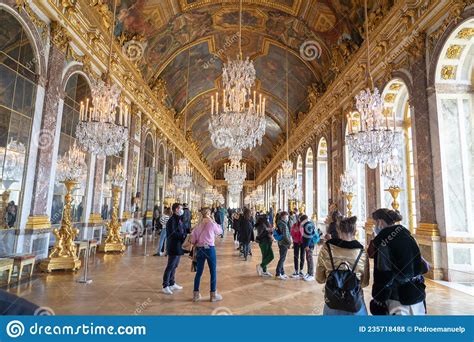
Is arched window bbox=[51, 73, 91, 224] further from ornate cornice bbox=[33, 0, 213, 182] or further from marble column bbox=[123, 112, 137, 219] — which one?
marble column bbox=[123, 112, 137, 219]

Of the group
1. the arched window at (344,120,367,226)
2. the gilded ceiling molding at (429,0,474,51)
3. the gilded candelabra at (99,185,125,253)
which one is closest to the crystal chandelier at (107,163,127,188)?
the gilded candelabra at (99,185,125,253)

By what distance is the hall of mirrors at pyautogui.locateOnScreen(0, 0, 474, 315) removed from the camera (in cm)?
537

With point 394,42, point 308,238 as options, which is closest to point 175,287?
point 308,238

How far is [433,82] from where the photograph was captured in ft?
20.6

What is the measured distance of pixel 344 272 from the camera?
2193 millimetres

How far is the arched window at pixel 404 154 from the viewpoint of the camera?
820 centimetres

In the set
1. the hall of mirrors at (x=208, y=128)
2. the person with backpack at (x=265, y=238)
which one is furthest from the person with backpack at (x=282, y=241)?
the hall of mirrors at (x=208, y=128)

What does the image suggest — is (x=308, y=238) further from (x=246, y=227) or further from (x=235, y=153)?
(x=235, y=153)

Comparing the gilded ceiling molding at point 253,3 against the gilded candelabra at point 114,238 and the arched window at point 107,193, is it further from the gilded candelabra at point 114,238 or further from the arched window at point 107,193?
the gilded candelabra at point 114,238

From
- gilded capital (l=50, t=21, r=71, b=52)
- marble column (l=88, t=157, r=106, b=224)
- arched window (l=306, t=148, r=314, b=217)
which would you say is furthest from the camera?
arched window (l=306, t=148, r=314, b=217)

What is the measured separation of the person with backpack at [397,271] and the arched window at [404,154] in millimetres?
6492

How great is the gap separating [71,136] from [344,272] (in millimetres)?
7908

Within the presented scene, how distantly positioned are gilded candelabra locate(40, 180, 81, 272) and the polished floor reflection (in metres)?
0.22

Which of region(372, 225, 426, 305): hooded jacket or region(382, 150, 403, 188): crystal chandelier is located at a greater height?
region(382, 150, 403, 188): crystal chandelier
